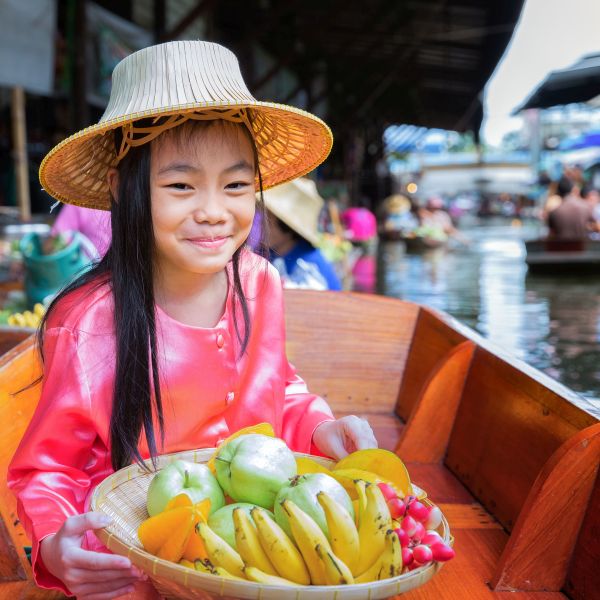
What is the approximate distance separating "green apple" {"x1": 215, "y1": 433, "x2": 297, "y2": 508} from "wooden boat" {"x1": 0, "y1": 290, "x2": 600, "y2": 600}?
1.50ft

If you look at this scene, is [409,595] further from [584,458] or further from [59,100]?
[59,100]

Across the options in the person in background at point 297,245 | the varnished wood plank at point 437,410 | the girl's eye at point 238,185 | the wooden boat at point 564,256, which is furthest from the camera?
the wooden boat at point 564,256

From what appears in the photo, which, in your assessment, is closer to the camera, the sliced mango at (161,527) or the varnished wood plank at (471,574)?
the sliced mango at (161,527)

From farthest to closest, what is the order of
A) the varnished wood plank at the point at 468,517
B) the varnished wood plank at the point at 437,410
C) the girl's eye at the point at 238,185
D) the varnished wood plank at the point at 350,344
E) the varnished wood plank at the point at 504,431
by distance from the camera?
the varnished wood plank at the point at 350,344
the varnished wood plank at the point at 437,410
the varnished wood plank at the point at 468,517
the varnished wood plank at the point at 504,431
the girl's eye at the point at 238,185

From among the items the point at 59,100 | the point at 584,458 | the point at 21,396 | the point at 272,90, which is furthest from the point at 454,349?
the point at 272,90

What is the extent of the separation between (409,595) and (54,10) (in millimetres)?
5830

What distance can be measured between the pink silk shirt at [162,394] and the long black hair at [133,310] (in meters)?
0.02

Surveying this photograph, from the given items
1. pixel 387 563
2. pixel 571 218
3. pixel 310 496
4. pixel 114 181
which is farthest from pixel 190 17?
pixel 387 563

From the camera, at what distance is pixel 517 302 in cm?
789

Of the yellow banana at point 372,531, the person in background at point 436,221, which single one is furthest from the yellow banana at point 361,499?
the person in background at point 436,221

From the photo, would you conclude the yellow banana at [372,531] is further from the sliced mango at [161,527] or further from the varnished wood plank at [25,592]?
the varnished wood plank at [25,592]

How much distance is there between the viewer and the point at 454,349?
81.4 inches

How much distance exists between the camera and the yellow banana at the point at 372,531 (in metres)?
0.94

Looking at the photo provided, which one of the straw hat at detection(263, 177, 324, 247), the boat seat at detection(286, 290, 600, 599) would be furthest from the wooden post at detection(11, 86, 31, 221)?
the boat seat at detection(286, 290, 600, 599)
